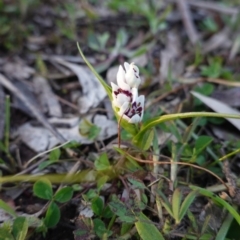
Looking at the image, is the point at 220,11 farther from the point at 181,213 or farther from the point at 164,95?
the point at 181,213

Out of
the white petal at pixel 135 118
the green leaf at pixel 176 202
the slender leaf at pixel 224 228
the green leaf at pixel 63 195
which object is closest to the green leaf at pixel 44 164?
the green leaf at pixel 63 195

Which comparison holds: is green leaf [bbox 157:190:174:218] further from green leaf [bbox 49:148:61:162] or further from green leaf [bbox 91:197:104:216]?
green leaf [bbox 49:148:61:162]

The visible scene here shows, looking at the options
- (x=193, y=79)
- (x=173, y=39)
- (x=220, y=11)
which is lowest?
(x=193, y=79)

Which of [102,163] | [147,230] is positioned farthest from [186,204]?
[102,163]

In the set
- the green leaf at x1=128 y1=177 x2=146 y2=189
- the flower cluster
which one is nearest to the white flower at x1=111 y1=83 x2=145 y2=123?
the flower cluster

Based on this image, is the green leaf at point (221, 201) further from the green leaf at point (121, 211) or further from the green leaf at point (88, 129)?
the green leaf at point (88, 129)

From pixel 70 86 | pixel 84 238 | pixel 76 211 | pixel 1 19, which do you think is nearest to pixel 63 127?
pixel 70 86

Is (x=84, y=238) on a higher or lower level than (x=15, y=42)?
lower
